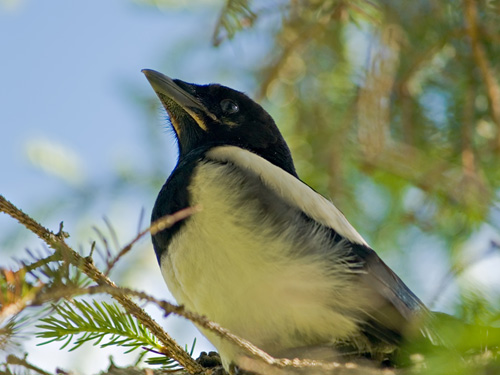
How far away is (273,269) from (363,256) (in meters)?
0.39

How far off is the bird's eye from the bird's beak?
2.7 inches

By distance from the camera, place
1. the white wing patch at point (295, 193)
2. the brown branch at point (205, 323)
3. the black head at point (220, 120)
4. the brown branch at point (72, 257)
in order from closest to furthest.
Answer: the brown branch at point (205, 323)
the brown branch at point (72, 257)
the white wing patch at point (295, 193)
the black head at point (220, 120)

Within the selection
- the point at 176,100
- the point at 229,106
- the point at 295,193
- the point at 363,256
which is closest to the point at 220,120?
the point at 229,106

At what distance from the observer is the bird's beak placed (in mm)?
3068

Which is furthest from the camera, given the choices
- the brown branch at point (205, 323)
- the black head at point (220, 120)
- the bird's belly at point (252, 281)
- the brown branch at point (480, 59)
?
the black head at point (220, 120)

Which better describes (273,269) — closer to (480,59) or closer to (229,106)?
(229,106)

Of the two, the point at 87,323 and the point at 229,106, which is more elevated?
the point at 229,106

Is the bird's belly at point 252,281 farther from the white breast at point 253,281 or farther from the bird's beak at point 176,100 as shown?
the bird's beak at point 176,100

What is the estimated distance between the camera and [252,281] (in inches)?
88.4

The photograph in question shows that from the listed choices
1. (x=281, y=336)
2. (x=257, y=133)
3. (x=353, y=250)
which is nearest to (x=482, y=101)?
(x=257, y=133)

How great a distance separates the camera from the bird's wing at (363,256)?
91.6 inches

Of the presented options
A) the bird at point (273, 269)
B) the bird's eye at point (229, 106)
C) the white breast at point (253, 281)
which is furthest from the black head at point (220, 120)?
the white breast at point (253, 281)

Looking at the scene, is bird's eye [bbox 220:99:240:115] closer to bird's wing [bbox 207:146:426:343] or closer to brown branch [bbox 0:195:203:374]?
bird's wing [bbox 207:146:426:343]

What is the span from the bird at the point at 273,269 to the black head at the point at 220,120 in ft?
1.81
